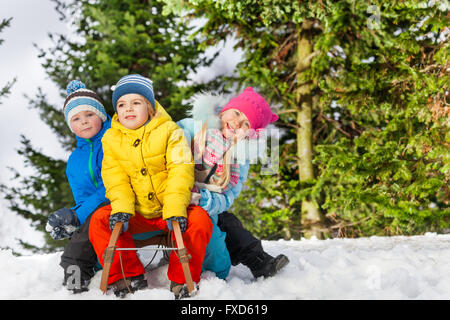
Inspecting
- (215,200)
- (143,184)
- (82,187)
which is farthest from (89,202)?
(215,200)

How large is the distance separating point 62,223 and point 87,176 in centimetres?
37

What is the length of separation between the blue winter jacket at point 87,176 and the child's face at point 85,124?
0.15 ft

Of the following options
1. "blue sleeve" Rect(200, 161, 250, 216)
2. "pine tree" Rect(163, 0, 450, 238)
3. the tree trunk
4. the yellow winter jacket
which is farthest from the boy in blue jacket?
the tree trunk

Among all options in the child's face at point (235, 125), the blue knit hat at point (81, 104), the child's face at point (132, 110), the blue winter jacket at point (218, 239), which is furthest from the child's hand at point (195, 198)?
the blue knit hat at point (81, 104)

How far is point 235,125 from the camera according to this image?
2.86 m

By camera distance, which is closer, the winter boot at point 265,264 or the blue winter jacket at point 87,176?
the blue winter jacket at point 87,176

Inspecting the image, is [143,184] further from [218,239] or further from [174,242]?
[218,239]

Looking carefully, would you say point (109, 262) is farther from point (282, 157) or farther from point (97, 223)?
point (282, 157)

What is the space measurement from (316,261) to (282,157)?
15.2ft

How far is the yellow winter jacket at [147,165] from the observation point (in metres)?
2.57

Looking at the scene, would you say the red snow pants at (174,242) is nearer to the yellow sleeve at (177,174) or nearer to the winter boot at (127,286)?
the winter boot at (127,286)

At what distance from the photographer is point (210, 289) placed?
2.47 metres

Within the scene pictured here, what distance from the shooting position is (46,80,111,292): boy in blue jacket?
8.86 feet
